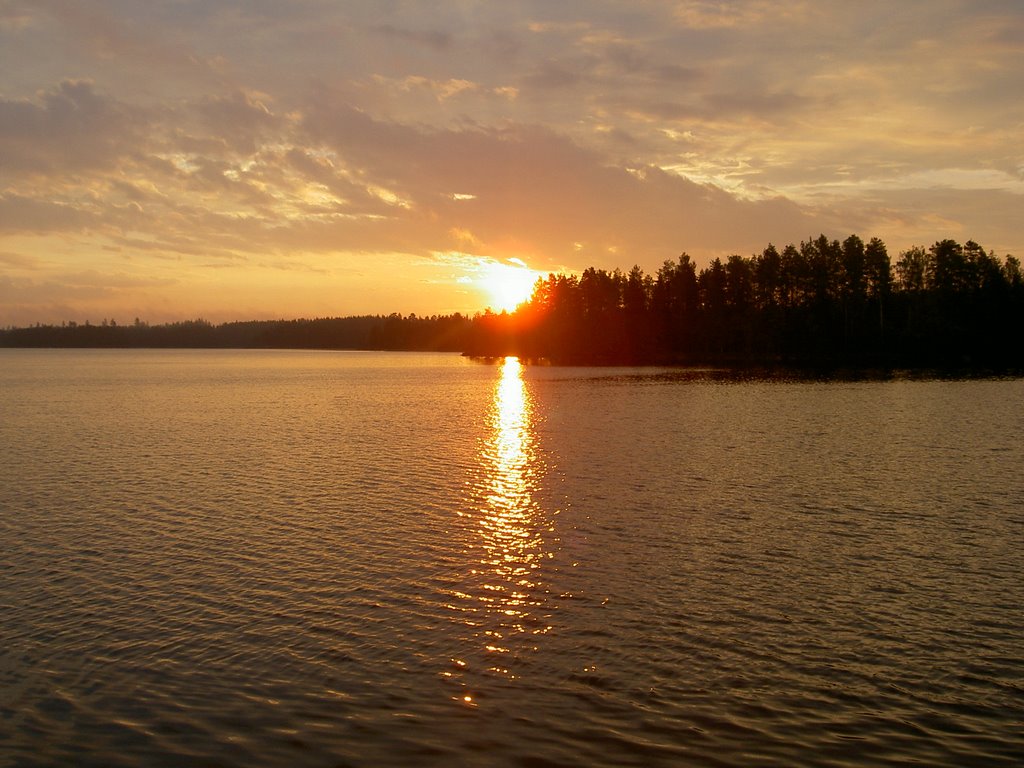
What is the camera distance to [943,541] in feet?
77.4

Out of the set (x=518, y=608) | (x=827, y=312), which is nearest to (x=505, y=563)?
(x=518, y=608)

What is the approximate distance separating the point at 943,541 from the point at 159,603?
2274cm

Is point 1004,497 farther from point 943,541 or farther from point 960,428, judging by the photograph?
point 960,428

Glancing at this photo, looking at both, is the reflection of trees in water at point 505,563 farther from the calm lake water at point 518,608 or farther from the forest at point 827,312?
the forest at point 827,312

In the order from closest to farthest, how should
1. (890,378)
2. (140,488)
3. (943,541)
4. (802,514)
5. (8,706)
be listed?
(8,706)
(943,541)
(802,514)
(140,488)
(890,378)

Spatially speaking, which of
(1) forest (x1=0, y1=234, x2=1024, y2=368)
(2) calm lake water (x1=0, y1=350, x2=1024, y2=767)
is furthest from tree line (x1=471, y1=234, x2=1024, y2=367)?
(2) calm lake water (x1=0, y1=350, x2=1024, y2=767)

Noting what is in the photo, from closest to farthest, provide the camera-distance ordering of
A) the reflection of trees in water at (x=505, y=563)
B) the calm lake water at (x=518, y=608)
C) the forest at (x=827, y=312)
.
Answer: the calm lake water at (x=518, y=608) → the reflection of trees in water at (x=505, y=563) → the forest at (x=827, y=312)

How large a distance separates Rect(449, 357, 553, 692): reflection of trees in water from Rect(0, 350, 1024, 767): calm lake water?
0.38 feet

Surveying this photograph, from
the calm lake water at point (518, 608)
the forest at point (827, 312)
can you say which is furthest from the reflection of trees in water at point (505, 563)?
the forest at point (827, 312)

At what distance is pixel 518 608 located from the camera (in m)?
18.8

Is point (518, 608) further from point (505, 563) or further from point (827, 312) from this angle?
point (827, 312)

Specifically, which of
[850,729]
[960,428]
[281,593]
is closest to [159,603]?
[281,593]

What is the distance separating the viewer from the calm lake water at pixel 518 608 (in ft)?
41.6

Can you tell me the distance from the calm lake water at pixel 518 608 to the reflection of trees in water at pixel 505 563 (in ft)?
0.38
